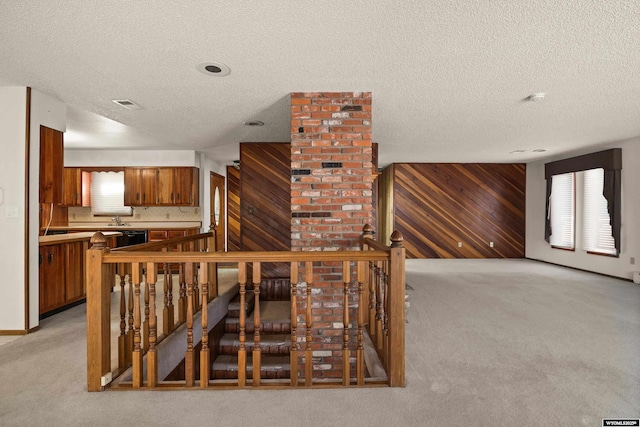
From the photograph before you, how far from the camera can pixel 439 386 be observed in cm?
213

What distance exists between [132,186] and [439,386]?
669cm

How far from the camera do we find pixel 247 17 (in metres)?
2.02

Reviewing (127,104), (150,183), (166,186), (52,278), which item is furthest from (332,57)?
(150,183)

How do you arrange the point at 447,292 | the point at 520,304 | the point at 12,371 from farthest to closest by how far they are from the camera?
1. the point at 447,292
2. the point at 520,304
3. the point at 12,371

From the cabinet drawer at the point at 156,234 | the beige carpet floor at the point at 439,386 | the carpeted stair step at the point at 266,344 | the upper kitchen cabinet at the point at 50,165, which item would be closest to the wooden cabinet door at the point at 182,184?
the cabinet drawer at the point at 156,234

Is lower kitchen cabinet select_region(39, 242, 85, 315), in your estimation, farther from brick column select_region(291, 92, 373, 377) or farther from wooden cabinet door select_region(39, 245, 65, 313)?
brick column select_region(291, 92, 373, 377)

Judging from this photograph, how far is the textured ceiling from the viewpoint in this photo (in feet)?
6.46

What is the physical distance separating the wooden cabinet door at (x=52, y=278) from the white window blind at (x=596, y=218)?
8.36 metres

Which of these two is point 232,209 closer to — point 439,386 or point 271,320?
point 271,320

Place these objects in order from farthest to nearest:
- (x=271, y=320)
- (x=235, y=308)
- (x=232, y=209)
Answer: (x=232, y=209), (x=235, y=308), (x=271, y=320)

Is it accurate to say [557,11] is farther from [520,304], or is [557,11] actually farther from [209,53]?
[520,304]

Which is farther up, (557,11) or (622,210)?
(557,11)

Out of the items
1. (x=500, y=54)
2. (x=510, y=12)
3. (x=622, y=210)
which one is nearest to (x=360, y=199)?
(x=500, y=54)

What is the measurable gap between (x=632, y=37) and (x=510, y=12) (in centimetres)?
99
